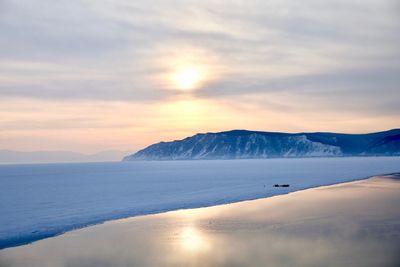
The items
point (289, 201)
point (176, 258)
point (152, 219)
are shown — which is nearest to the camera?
point (176, 258)

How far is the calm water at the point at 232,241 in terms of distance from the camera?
19.3 m

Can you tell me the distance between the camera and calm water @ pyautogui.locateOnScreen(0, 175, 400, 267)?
63.2 feet

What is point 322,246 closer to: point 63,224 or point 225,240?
point 225,240

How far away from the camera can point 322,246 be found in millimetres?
21547

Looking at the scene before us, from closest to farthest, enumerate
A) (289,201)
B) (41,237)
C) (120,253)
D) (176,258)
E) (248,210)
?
(176,258)
(120,253)
(41,237)
(248,210)
(289,201)

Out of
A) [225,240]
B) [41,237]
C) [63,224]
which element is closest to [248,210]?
[225,240]

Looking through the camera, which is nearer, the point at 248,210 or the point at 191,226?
the point at 191,226

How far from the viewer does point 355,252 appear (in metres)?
19.9

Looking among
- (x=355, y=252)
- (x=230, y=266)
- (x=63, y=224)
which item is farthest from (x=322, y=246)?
(x=63, y=224)

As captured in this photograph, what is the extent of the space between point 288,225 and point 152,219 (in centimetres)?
1040

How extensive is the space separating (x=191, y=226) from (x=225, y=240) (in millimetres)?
5389

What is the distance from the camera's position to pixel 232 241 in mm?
23047

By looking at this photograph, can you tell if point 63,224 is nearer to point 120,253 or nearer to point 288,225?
point 120,253

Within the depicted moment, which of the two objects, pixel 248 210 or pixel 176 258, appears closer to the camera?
pixel 176 258
